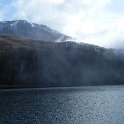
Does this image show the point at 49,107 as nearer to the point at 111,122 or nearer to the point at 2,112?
the point at 2,112

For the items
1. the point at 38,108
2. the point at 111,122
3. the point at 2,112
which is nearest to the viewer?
the point at 111,122

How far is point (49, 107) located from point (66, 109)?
26.1ft

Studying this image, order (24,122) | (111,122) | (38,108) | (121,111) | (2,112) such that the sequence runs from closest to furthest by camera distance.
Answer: (111,122)
(24,122)
(121,111)
(2,112)
(38,108)

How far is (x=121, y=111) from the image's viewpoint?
89688 millimetres

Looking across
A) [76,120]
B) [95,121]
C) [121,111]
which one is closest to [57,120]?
[76,120]

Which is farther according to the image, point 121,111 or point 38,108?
point 38,108

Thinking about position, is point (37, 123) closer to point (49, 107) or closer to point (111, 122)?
point (111, 122)

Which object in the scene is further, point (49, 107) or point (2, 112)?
point (49, 107)

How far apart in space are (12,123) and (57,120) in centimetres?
1129

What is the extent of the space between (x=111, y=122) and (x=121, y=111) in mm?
16841

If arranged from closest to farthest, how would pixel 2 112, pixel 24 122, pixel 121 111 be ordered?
pixel 24 122, pixel 121 111, pixel 2 112

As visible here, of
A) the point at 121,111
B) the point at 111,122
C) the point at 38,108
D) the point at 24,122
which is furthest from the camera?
→ the point at 38,108

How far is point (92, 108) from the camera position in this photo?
331 feet

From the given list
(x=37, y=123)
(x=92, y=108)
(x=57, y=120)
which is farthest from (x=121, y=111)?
(x=37, y=123)
